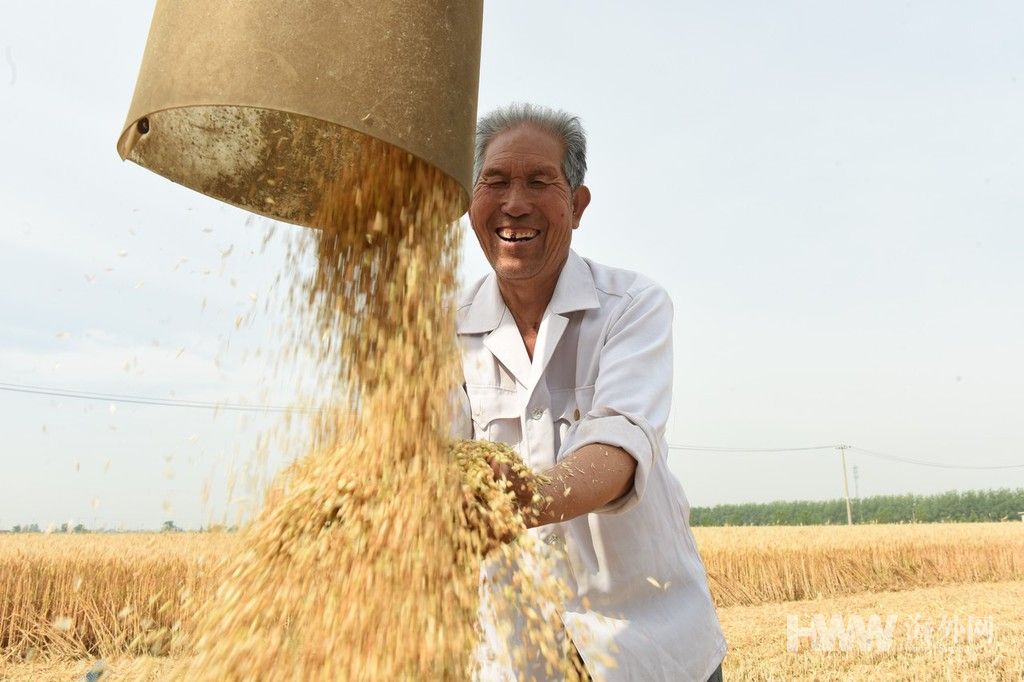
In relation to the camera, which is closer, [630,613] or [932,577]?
[630,613]

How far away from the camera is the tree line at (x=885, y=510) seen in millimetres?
51969

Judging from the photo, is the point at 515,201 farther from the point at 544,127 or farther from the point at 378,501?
the point at 378,501

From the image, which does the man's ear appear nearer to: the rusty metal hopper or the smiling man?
the smiling man

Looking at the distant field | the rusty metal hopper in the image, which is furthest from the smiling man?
the distant field

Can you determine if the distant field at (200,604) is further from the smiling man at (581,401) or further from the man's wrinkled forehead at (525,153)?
the man's wrinkled forehead at (525,153)

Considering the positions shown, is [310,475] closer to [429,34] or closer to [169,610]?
[169,610]

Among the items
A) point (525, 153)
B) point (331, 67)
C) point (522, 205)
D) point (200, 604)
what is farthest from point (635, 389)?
point (200, 604)

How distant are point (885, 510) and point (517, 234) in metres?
60.7

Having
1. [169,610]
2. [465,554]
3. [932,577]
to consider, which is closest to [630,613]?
[465,554]

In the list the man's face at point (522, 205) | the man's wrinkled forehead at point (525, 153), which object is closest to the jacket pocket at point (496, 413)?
the man's face at point (522, 205)

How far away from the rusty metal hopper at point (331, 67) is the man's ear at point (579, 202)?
68 cm

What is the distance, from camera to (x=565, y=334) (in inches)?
87.9

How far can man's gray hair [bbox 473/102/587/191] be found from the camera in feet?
7.52

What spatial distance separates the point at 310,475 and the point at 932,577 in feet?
57.6
